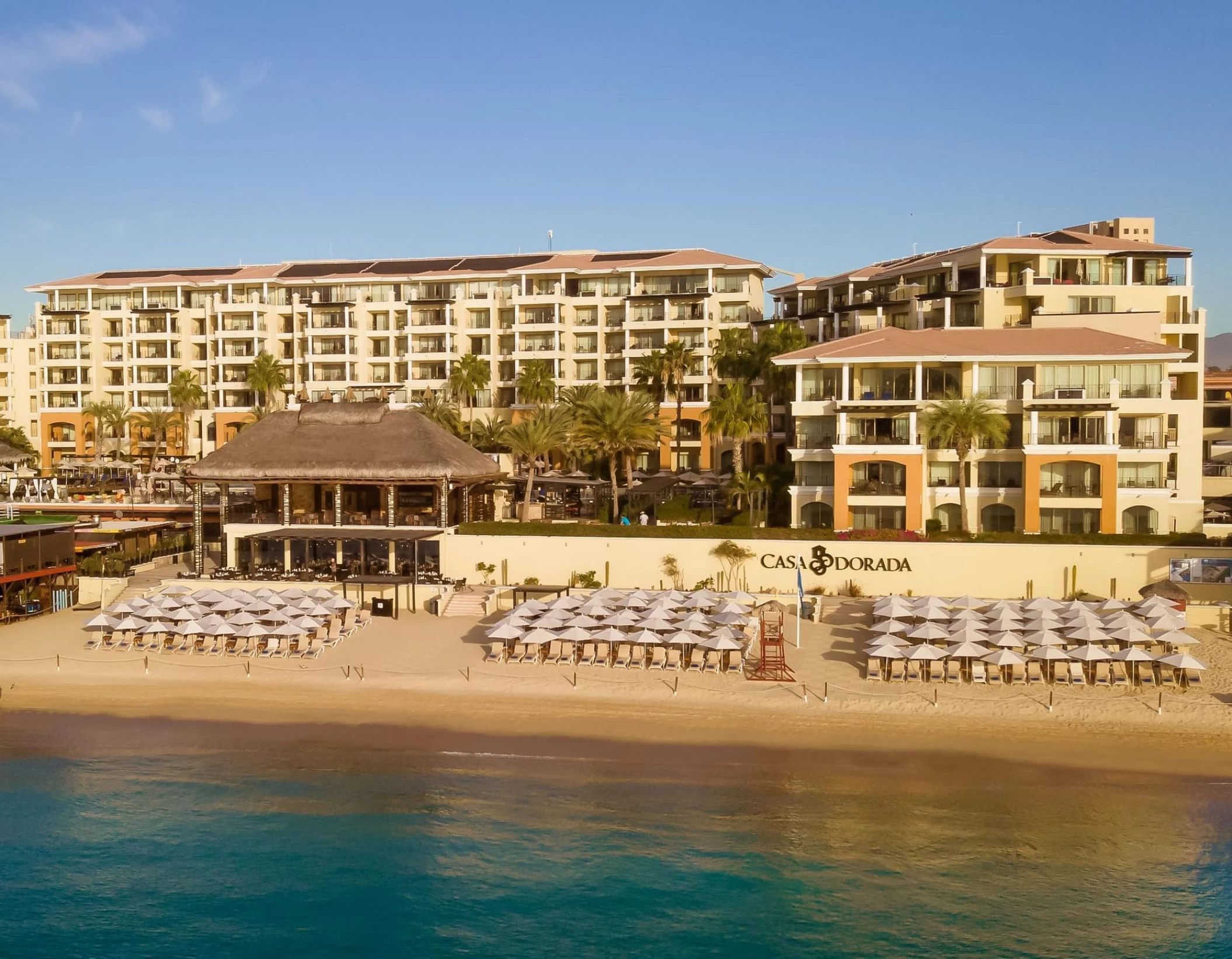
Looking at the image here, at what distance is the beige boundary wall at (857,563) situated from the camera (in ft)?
151

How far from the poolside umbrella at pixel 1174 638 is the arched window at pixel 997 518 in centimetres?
1592

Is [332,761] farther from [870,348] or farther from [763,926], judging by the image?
[870,348]

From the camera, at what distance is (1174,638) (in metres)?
36.2

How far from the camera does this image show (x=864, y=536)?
48125 mm

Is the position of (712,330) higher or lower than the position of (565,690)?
higher

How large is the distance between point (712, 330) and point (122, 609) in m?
51.6

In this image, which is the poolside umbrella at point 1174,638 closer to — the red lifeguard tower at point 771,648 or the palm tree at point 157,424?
the red lifeguard tower at point 771,648

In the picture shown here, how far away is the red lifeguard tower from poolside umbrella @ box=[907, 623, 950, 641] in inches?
169

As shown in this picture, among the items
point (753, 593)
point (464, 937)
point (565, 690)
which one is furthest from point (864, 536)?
point (464, 937)

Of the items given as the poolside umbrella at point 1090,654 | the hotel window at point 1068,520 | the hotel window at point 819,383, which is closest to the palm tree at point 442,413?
the hotel window at point 819,383

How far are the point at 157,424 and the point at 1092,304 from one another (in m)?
67.8

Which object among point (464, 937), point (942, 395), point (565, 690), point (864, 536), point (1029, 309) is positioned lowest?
point (464, 937)

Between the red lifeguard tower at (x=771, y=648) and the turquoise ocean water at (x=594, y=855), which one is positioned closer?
the turquoise ocean water at (x=594, y=855)

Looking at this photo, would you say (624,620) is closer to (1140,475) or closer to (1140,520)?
(1140,520)
